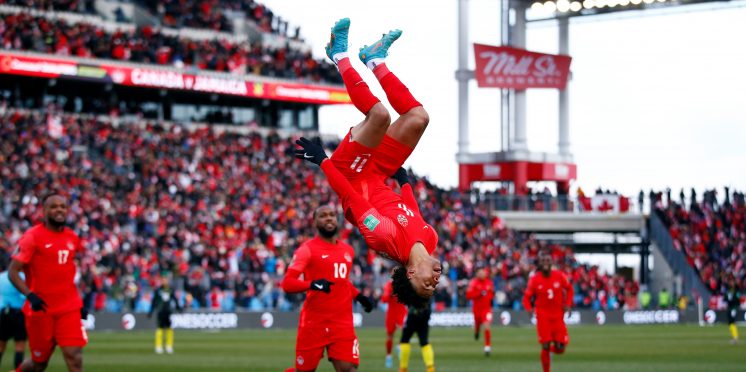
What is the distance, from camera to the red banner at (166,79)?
5244 cm

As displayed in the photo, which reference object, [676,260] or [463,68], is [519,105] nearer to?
[463,68]

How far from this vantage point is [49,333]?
14.8 metres

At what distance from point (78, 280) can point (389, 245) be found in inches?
1153

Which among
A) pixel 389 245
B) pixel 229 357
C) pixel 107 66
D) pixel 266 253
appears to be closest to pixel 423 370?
pixel 229 357

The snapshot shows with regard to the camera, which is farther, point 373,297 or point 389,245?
point 373,297

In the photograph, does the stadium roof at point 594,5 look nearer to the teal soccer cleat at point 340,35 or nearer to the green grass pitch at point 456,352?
the green grass pitch at point 456,352

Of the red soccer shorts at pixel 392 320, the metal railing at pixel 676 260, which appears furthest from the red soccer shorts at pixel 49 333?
the metal railing at pixel 676 260

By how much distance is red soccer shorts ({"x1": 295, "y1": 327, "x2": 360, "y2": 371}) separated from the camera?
14.3m

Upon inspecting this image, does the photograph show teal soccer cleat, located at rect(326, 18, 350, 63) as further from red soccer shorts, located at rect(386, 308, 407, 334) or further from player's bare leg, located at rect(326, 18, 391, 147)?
red soccer shorts, located at rect(386, 308, 407, 334)

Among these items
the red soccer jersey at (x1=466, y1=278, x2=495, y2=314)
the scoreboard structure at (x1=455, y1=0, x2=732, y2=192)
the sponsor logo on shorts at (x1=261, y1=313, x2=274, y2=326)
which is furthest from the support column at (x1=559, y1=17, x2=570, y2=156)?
the red soccer jersey at (x1=466, y1=278, x2=495, y2=314)

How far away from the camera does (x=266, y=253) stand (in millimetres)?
45719

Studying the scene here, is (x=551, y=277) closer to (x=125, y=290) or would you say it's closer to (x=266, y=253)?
(x=125, y=290)

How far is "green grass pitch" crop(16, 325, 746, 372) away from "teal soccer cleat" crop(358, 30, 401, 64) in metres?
12.0

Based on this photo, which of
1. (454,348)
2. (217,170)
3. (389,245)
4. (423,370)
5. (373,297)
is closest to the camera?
(389,245)
